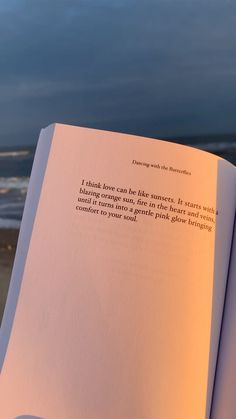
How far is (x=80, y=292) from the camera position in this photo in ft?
2.46

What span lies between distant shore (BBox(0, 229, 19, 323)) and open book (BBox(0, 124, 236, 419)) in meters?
1.54

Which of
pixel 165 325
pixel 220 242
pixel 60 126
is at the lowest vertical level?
pixel 165 325

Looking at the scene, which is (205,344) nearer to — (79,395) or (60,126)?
(79,395)

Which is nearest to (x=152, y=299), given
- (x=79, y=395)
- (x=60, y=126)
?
(x=79, y=395)

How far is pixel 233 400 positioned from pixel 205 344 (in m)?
0.07

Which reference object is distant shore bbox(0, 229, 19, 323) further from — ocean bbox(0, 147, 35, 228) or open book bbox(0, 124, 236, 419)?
open book bbox(0, 124, 236, 419)

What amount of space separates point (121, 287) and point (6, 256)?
2.37m

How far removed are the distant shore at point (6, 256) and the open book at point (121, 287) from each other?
154 centimetres

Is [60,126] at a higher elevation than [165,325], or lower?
higher

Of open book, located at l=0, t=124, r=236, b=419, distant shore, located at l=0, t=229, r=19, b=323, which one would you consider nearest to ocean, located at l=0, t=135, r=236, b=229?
distant shore, located at l=0, t=229, r=19, b=323

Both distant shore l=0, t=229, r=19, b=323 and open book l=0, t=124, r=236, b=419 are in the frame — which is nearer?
open book l=0, t=124, r=236, b=419

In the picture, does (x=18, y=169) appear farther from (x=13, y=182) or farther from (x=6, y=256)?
(x=6, y=256)

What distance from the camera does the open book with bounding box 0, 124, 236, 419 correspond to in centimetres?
72

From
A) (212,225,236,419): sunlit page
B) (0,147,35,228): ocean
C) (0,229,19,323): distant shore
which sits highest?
(0,147,35,228): ocean
